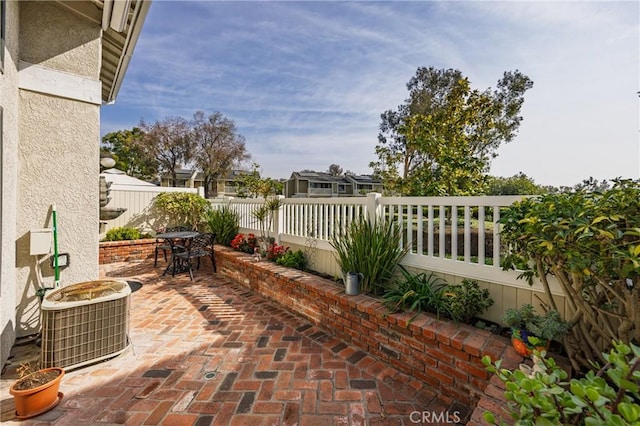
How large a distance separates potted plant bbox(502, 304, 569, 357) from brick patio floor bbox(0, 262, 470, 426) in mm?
732

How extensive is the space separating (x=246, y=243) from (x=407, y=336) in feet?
15.3

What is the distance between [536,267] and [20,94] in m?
5.68

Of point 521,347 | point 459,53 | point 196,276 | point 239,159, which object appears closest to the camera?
point 521,347

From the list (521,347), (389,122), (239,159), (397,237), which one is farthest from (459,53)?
(239,159)

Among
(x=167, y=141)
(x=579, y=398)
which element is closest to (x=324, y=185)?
(x=167, y=141)

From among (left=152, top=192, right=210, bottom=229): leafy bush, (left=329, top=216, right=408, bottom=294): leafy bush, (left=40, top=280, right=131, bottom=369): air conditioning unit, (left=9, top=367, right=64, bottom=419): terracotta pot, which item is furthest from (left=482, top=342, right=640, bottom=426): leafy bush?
(left=152, top=192, right=210, bottom=229): leafy bush

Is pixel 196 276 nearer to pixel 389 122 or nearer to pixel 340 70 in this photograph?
pixel 340 70

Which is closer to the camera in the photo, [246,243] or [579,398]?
[579,398]

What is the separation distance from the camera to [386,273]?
11.5ft

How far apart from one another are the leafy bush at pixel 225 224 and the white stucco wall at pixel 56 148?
3.75 m

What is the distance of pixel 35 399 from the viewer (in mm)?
2148

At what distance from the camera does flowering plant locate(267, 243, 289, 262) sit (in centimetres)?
532

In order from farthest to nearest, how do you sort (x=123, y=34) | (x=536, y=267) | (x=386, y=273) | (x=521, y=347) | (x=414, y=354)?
(x=123, y=34)
(x=386, y=273)
(x=414, y=354)
(x=536, y=267)
(x=521, y=347)

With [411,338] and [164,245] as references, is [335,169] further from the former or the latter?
[411,338]
